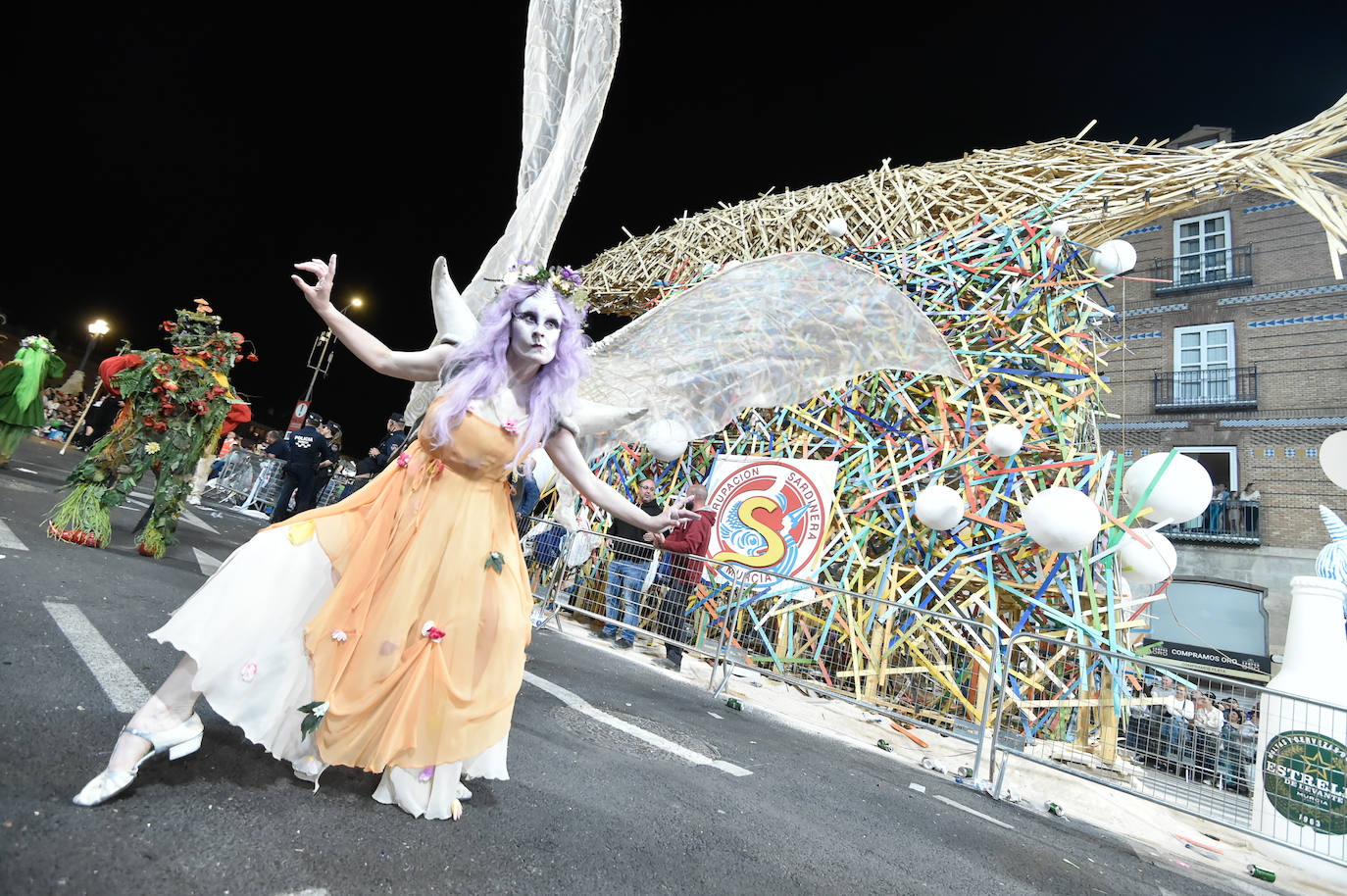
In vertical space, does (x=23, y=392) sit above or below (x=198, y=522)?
→ above

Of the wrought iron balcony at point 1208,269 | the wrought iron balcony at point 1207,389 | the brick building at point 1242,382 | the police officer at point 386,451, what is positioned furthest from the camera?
the wrought iron balcony at point 1208,269

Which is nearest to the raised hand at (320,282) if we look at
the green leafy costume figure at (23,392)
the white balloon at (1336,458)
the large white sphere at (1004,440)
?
the large white sphere at (1004,440)

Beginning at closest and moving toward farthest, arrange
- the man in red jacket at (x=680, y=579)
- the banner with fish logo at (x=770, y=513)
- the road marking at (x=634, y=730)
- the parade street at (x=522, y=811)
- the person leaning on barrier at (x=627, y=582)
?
the parade street at (x=522, y=811), the road marking at (x=634, y=730), the man in red jacket at (x=680, y=579), the banner with fish logo at (x=770, y=513), the person leaning on barrier at (x=627, y=582)

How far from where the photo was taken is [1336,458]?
650cm

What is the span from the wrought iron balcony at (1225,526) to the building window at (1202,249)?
19.5 feet

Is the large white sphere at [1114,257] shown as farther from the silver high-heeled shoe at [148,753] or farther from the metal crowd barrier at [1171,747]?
the silver high-heeled shoe at [148,753]

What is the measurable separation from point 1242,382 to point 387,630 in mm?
20562

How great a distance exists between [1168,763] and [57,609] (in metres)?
7.08

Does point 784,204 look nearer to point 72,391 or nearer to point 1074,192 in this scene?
point 1074,192

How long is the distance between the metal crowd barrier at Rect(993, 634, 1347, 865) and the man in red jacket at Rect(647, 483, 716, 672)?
292 cm

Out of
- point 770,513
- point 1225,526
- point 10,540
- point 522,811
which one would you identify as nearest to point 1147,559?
point 770,513

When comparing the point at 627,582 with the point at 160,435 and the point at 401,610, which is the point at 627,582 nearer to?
the point at 160,435

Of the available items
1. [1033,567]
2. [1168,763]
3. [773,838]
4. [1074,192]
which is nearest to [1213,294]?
[1074,192]

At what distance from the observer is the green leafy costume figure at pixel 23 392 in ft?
28.0
